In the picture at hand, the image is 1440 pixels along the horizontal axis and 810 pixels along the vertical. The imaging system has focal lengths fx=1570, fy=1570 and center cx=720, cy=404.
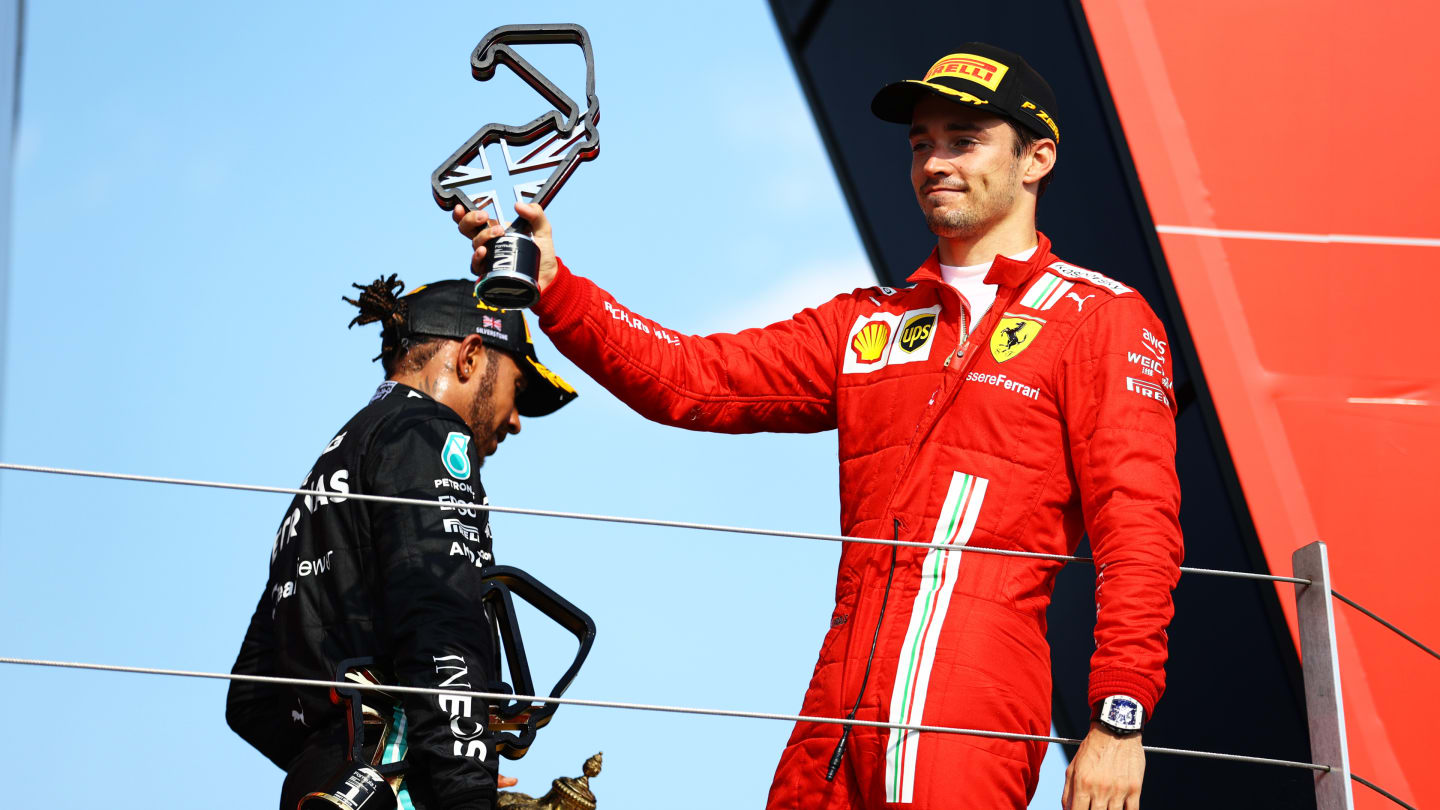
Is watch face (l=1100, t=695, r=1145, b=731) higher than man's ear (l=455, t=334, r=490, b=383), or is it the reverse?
man's ear (l=455, t=334, r=490, b=383)

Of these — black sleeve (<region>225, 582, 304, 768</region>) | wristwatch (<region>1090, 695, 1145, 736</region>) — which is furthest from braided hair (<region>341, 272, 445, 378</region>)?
wristwatch (<region>1090, 695, 1145, 736</region>)

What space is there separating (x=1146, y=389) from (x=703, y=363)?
2.18 ft

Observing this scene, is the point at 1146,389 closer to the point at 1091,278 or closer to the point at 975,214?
the point at 1091,278

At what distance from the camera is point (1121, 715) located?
192 cm

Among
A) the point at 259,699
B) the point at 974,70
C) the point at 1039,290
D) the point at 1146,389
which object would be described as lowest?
the point at 259,699

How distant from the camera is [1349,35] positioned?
383 centimetres

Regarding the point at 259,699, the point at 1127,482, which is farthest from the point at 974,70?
the point at 259,699

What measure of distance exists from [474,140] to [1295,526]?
220 cm

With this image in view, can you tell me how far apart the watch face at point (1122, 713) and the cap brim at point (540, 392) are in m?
1.54

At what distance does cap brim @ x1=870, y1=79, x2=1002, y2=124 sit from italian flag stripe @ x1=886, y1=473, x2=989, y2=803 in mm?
598

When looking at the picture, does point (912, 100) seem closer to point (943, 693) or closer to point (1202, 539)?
point (943, 693)

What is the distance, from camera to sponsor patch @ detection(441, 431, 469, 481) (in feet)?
8.62

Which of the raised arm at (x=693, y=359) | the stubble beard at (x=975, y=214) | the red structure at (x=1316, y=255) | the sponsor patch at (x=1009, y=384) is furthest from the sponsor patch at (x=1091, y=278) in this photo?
the red structure at (x=1316, y=255)

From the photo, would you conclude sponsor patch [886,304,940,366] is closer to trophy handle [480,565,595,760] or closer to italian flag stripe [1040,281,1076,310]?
italian flag stripe [1040,281,1076,310]
